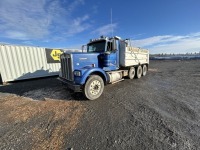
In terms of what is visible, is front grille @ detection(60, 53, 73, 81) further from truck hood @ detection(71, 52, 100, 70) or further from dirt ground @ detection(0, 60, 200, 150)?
dirt ground @ detection(0, 60, 200, 150)

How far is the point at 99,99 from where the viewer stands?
198 inches

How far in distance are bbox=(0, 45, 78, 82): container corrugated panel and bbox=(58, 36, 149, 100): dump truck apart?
5.30 meters

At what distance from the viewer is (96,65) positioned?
18.7 feet

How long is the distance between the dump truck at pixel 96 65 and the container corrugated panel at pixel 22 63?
530 centimetres

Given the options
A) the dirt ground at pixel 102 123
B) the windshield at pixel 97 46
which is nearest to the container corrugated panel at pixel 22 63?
the dirt ground at pixel 102 123

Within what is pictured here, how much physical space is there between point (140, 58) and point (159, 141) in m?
7.54

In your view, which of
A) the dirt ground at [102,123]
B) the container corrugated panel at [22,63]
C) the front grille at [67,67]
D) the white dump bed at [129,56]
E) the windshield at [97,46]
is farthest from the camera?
the container corrugated panel at [22,63]

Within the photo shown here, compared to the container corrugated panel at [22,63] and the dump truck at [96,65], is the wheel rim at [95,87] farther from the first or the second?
the container corrugated panel at [22,63]

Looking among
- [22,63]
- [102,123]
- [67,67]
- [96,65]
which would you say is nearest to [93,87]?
[96,65]

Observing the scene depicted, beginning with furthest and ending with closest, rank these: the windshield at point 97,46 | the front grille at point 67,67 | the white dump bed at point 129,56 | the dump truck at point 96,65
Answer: the white dump bed at point 129,56, the windshield at point 97,46, the front grille at point 67,67, the dump truck at point 96,65

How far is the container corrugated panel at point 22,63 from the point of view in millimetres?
8258

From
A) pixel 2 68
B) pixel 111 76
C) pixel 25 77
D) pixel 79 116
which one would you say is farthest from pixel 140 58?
pixel 2 68

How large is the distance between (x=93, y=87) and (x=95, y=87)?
0.37 feet

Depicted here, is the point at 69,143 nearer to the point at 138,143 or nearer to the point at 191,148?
the point at 138,143
